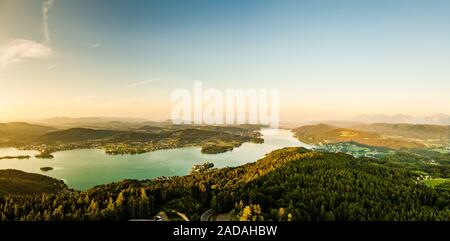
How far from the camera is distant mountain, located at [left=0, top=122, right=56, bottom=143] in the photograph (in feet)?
126

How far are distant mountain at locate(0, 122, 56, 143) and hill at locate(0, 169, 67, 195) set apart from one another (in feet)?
68.3

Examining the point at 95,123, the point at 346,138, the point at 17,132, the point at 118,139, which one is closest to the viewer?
the point at 17,132

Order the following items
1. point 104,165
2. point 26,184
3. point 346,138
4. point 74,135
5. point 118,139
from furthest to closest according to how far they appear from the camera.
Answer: point 346,138, point 74,135, point 118,139, point 104,165, point 26,184

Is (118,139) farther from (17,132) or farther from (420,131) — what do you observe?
(420,131)

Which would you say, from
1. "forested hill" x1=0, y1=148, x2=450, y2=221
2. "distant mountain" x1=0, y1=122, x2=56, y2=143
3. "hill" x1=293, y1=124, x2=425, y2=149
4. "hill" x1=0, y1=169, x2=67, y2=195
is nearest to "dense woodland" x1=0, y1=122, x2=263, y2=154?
"distant mountain" x1=0, y1=122, x2=56, y2=143

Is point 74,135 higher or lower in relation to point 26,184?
higher

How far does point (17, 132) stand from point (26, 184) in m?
28.3

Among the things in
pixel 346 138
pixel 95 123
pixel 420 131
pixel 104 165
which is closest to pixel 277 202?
pixel 104 165

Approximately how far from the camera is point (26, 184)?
18438mm

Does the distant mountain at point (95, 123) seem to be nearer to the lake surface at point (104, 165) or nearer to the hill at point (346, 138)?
the lake surface at point (104, 165)

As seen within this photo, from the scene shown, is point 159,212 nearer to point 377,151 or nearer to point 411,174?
point 411,174

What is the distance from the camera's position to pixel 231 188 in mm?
12438
